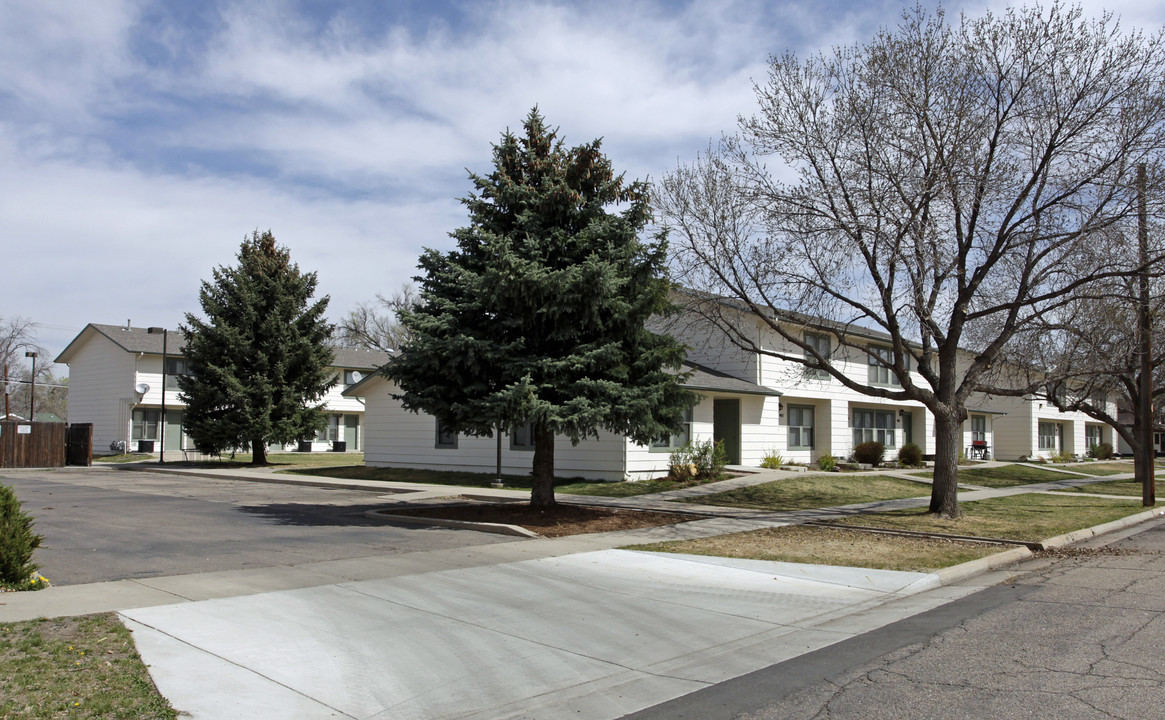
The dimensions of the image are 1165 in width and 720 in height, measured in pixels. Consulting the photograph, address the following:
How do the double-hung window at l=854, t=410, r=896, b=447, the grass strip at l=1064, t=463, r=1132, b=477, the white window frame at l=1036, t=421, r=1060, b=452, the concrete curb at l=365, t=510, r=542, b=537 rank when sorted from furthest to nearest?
the white window frame at l=1036, t=421, r=1060, b=452, the grass strip at l=1064, t=463, r=1132, b=477, the double-hung window at l=854, t=410, r=896, b=447, the concrete curb at l=365, t=510, r=542, b=537

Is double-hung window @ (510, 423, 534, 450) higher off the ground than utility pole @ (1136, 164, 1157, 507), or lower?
lower

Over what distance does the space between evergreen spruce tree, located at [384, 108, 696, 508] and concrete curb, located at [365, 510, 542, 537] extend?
176 cm

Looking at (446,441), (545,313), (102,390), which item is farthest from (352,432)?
(545,313)

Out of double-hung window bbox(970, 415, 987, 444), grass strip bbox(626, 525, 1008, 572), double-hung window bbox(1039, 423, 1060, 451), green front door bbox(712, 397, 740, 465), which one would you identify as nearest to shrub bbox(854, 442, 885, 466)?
green front door bbox(712, 397, 740, 465)

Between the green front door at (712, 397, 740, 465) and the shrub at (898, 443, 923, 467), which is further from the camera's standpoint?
the shrub at (898, 443, 923, 467)

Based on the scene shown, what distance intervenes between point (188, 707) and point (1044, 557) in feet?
41.3

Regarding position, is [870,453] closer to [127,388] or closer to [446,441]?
[446,441]

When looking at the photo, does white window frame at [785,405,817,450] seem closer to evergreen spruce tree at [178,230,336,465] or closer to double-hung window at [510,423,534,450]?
double-hung window at [510,423,534,450]

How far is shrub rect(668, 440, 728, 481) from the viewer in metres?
23.0

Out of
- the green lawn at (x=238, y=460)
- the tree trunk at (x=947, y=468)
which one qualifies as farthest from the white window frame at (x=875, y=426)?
the green lawn at (x=238, y=460)

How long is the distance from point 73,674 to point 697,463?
1880cm

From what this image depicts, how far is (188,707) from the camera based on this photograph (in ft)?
17.6

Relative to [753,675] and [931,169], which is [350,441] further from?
[753,675]

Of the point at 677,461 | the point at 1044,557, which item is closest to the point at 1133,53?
the point at 1044,557
